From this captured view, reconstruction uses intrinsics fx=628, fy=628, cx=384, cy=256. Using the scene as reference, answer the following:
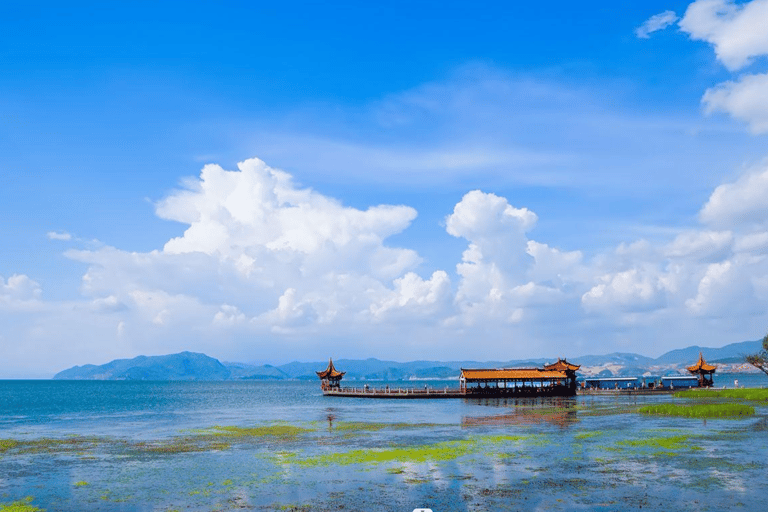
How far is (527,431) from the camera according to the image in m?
52.5

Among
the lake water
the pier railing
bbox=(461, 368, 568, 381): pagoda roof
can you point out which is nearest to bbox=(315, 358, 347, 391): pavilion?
the pier railing

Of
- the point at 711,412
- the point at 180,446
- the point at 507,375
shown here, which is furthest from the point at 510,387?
the point at 180,446

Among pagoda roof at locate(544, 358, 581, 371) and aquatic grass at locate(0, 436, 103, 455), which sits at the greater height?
pagoda roof at locate(544, 358, 581, 371)

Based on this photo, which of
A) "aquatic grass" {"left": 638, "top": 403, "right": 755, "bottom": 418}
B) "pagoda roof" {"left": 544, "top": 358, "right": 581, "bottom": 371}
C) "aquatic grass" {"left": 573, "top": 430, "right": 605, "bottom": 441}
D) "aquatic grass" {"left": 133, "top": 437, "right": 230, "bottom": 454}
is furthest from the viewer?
"pagoda roof" {"left": 544, "top": 358, "right": 581, "bottom": 371}

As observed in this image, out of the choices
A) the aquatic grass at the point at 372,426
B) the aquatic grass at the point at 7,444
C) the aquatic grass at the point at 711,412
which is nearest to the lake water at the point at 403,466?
the aquatic grass at the point at 372,426

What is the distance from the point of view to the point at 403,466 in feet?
118

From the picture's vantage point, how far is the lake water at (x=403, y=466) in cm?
2811

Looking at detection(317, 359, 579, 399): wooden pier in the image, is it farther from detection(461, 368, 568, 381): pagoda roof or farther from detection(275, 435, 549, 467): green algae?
detection(275, 435, 549, 467): green algae

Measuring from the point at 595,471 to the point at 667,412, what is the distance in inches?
1553

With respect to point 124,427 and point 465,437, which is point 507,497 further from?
point 124,427

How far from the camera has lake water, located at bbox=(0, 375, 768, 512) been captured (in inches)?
1107

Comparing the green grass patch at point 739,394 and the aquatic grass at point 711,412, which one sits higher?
the aquatic grass at point 711,412

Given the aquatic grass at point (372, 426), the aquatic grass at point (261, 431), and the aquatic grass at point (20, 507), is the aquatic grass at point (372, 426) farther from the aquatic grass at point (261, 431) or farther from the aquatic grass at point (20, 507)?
the aquatic grass at point (20, 507)

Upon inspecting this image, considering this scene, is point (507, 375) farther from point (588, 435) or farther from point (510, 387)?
point (588, 435)
